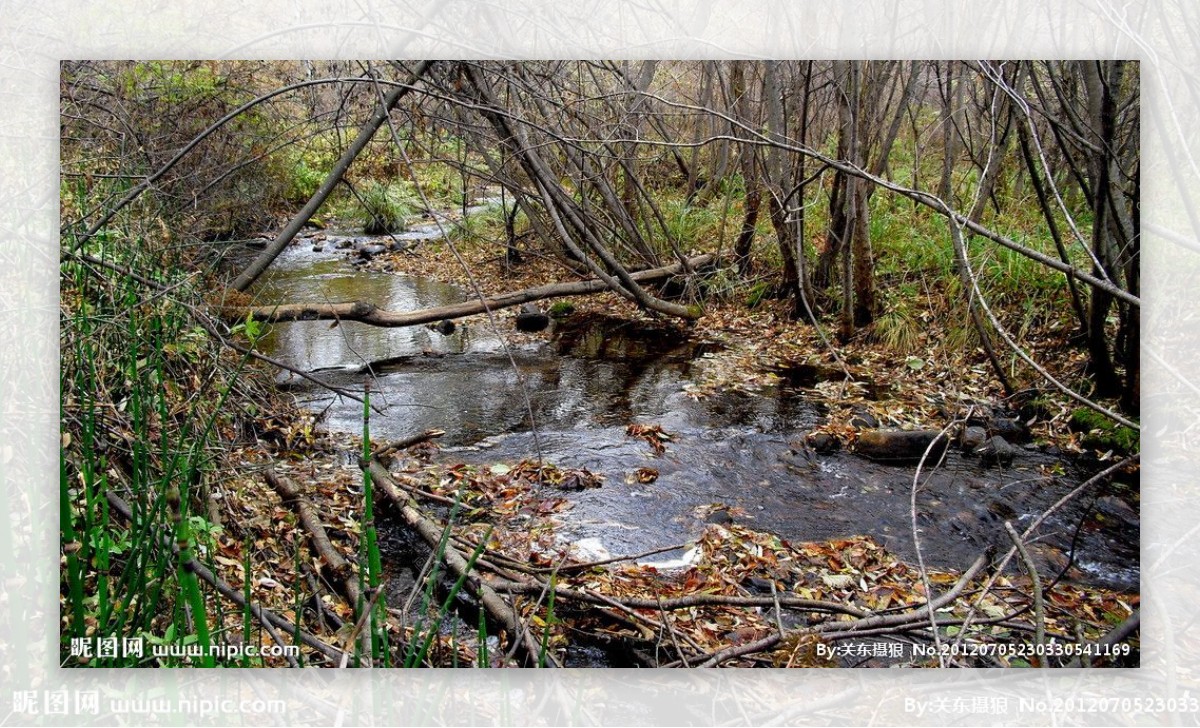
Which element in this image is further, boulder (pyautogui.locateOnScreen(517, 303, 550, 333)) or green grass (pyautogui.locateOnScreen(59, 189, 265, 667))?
boulder (pyautogui.locateOnScreen(517, 303, 550, 333))

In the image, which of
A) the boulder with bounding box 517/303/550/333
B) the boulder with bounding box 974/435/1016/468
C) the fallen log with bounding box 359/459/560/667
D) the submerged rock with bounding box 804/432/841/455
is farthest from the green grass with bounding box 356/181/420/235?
the boulder with bounding box 974/435/1016/468

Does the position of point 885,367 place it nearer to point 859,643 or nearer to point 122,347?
point 859,643

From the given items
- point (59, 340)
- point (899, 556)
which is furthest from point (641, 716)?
point (59, 340)

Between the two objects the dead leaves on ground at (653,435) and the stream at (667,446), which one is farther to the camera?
the dead leaves on ground at (653,435)

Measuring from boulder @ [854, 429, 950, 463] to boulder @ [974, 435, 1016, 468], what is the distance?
189 millimetres

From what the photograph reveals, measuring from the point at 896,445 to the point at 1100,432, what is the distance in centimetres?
96

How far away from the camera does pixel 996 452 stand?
412cm

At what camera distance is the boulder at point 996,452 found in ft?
13.3

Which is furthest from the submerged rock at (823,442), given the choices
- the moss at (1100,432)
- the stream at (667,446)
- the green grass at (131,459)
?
the green grass at (131,459)

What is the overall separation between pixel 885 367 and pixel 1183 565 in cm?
353

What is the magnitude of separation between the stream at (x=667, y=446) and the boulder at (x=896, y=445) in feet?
0.27

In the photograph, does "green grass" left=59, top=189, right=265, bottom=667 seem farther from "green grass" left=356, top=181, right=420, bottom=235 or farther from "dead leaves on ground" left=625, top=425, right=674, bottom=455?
"green grass" left=356, top=181, right=420, bottom=235

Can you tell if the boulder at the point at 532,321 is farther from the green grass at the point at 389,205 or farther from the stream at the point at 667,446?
the green grass at the point at 389,205

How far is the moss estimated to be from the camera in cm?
371
